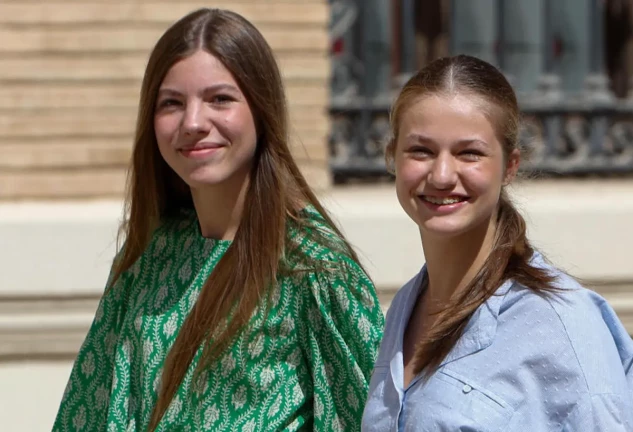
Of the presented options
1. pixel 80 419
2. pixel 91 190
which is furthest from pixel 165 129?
pixel 91 190

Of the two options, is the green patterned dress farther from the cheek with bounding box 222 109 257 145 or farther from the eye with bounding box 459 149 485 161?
the eye with bounding box 459 149 485 161

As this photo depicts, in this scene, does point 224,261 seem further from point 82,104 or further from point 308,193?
point 82,104

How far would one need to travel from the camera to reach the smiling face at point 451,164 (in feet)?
5.59

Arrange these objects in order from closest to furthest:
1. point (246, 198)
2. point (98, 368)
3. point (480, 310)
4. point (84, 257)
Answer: point (480, 310), point (246, 198), point (98, 368), point (84, 257)

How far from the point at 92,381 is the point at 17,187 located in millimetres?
2205

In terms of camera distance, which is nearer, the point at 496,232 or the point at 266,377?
the point at 496,232

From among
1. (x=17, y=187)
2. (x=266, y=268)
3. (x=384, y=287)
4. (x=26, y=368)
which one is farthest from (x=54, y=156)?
(x=266, y=268)

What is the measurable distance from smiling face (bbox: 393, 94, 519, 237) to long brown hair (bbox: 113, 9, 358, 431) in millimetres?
585

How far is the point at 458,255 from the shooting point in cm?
179

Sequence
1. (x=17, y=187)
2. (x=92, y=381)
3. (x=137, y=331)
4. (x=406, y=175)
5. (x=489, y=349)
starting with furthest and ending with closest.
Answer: (x=17, y=187)
(x=92, y=381)
(x=137, y=331)
(x=406, y=175)
(x=489, y=349)

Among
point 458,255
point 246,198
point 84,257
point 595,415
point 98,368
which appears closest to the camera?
point 595,415

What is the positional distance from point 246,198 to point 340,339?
355 mm

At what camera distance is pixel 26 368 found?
4.61 meters

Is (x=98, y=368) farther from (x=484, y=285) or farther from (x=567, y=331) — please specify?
(x=567, y=331)
